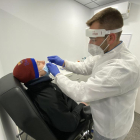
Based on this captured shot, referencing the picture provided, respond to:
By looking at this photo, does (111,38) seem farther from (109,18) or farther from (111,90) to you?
(111,90)

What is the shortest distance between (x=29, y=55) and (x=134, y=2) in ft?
7.77

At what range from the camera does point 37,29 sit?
5.47ft

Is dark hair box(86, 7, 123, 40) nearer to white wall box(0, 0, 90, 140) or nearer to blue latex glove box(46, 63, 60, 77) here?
blue latex glove box(46, 63, 60, 77)

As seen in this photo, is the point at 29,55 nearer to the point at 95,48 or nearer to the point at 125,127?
the point at 95,48

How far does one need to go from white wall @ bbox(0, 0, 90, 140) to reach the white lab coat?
3.01 ft

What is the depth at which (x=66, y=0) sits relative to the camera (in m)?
1.93

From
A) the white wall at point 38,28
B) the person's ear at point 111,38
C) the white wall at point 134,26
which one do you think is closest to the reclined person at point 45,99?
the person's ear at point 111,38

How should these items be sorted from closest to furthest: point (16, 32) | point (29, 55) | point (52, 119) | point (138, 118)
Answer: point (52, 119) → point (16, 32) → point (29, 55) → point (138, 118)

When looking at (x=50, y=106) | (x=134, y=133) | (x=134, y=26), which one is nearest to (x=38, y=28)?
(x=50, y=106)

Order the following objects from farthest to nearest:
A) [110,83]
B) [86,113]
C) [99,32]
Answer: [86,113] < [99,32] < [110,83]

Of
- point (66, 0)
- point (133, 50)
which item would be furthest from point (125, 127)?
point (66, 0)

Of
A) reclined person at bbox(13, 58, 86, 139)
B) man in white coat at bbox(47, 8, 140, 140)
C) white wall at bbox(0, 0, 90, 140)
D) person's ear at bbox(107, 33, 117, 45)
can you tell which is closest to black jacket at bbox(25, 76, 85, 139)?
reclined person at bbox(13, 58, 86, 139)

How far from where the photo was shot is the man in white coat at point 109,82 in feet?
1.94

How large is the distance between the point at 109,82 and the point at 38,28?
5.50ft
